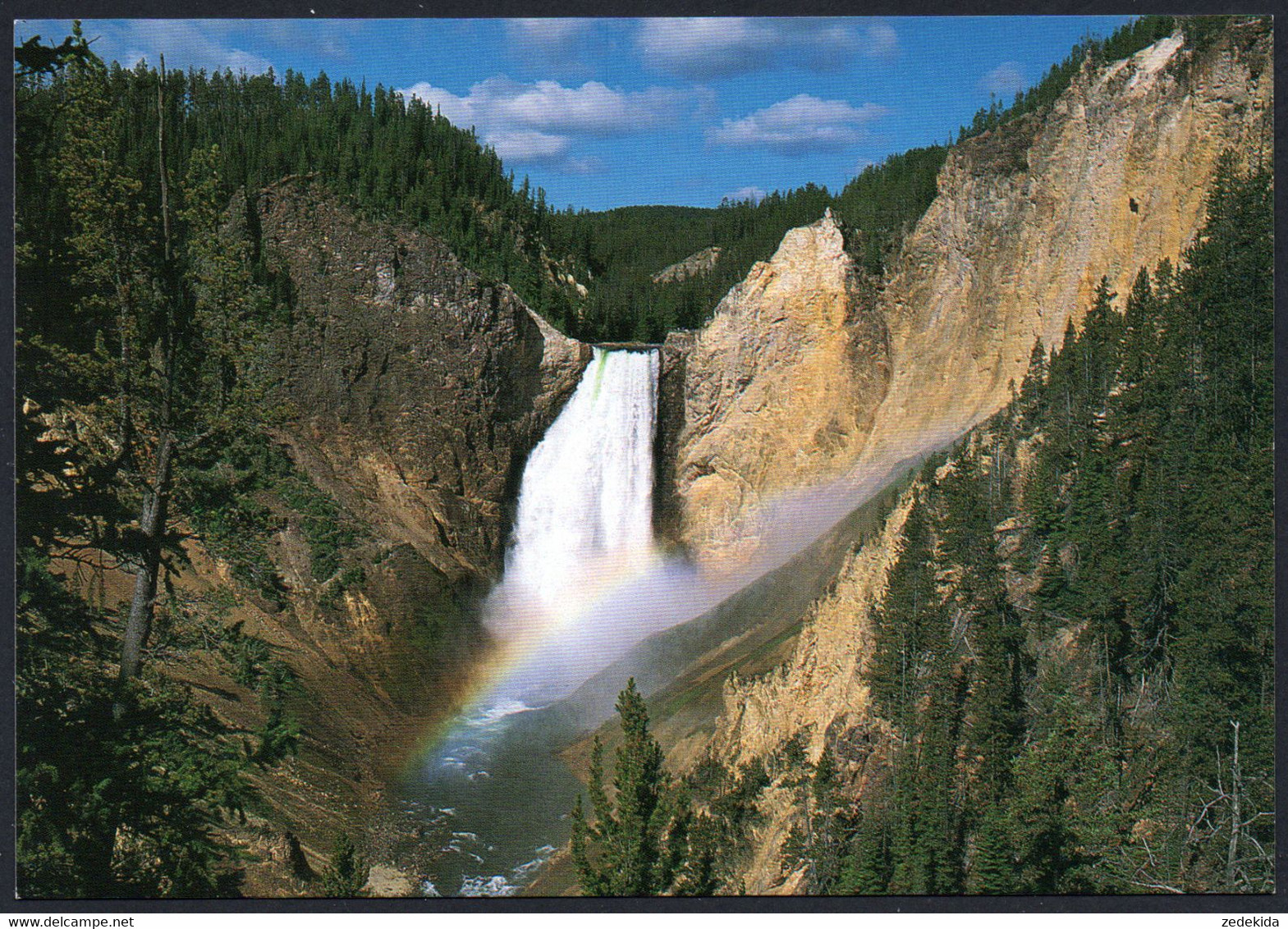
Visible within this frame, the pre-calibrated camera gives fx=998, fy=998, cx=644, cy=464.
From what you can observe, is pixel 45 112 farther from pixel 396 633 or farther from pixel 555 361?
pixel 555 361

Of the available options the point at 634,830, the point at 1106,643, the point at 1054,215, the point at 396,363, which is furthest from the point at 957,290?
the point at 634,830

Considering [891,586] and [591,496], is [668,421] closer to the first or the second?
[591,496]

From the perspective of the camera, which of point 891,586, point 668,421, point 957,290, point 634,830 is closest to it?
point 634,830

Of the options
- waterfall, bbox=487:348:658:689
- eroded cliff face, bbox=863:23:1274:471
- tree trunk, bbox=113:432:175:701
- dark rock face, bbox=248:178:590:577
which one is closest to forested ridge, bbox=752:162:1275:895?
eroded cliff face, bbox=863:23:1274:471

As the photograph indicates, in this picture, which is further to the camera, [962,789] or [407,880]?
[407,880]

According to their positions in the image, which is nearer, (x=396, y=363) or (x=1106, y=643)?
(x=1106, y=643)

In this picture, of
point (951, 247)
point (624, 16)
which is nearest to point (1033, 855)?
point (624, 16)

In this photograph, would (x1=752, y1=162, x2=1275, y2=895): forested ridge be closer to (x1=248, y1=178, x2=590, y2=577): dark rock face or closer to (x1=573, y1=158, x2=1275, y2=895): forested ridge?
(x1=573, y1=158, x2=1275, y2=895): forested ridge
